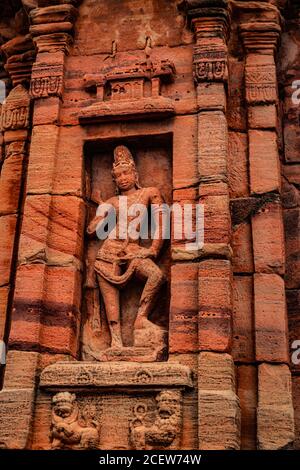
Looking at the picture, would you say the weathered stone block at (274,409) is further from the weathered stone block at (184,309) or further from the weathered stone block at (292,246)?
the weathered stone block at (292,246)

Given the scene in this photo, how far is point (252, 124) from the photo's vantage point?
298 inches

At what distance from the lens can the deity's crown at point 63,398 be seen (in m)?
6.37

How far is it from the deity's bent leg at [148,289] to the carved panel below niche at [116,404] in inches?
23.7

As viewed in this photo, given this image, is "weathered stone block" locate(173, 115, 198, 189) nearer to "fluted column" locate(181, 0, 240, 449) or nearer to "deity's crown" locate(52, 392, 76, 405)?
"fluted column" locate(181, 0, 240, 449)

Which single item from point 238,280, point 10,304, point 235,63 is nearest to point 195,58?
point 235,63

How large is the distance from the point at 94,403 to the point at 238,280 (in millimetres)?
1890

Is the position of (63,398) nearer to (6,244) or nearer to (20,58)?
(6,244)

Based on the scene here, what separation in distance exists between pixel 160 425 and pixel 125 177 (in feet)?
8.75

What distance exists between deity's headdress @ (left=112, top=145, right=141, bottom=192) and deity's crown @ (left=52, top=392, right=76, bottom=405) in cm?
235

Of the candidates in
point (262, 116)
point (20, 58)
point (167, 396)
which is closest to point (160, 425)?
point (167, 396)

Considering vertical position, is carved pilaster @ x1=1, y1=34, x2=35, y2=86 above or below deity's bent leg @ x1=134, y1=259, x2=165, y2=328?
above

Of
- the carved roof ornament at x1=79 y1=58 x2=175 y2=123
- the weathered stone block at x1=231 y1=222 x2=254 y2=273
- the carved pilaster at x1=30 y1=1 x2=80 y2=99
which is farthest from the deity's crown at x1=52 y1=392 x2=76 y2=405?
the carved pilaster at x1=30 y1=1 x2=80 y2=99

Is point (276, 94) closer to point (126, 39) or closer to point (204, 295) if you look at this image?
point (126, 39)

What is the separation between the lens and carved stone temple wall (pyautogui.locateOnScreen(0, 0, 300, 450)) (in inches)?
249
